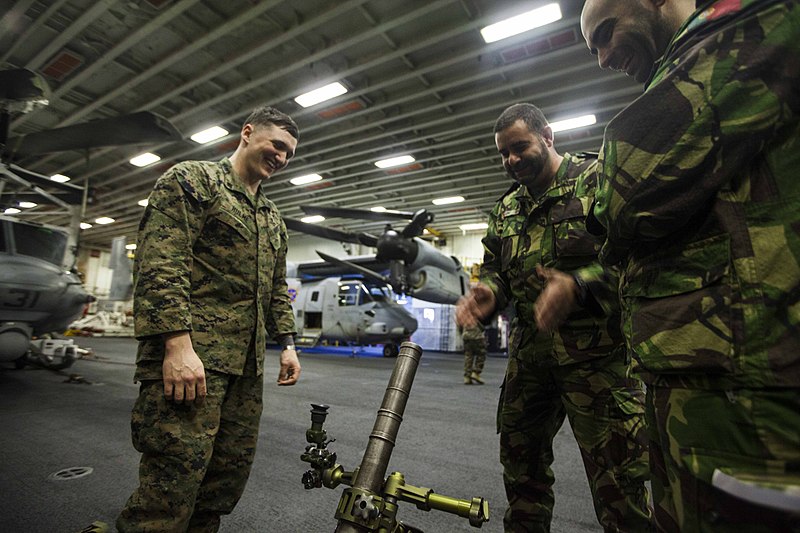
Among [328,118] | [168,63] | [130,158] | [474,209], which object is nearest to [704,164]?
[168,63]

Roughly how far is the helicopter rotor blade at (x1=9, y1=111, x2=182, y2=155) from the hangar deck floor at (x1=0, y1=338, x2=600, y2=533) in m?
3.17

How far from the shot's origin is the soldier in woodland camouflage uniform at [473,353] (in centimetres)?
650

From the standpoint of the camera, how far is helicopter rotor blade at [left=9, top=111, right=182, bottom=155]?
4.61m

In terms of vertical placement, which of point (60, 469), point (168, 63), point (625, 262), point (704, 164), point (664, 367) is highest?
point (168, 63)

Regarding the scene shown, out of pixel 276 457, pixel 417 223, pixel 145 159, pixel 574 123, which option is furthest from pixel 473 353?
pixel 145 159

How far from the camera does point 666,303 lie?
0.75 meters

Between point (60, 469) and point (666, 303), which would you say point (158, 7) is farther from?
point (666, 303)

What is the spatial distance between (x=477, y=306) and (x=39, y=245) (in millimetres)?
6256

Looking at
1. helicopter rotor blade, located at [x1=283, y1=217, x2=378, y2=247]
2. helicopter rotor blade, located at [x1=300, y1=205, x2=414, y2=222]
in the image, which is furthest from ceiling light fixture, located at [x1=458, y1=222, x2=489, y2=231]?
helicopter rotor blade, located at [x1=300, y1=205, x2=414, y2=222]

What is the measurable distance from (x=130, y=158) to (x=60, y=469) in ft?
36.7

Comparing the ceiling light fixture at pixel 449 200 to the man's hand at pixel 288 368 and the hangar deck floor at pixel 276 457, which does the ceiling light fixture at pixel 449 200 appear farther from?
the man's hand at pixel 288 368

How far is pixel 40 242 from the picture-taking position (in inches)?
206

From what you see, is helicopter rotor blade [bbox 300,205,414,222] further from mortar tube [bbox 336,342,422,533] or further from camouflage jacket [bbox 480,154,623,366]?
mortar tube [bbox 336,342,422,533]

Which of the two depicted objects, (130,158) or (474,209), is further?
(474,209)
